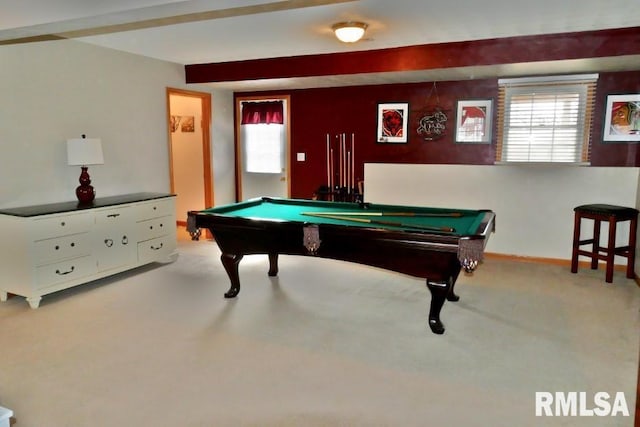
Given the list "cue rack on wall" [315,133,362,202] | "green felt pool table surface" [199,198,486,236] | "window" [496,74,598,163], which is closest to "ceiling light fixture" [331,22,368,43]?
"green felt pool table surface" [199,198,486,236]

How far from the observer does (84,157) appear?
172 inches

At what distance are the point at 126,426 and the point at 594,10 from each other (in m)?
4.08

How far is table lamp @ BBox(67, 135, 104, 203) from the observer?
14.2 feet

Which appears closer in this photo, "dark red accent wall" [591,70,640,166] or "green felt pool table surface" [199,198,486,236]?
"green felt pool table surface" [199,198,486,236]

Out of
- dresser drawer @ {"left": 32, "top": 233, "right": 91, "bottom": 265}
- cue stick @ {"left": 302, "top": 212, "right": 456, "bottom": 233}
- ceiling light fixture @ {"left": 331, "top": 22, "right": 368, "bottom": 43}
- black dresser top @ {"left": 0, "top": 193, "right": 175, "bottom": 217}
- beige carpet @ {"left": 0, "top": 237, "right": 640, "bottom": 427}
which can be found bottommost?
beige carpet @ {"left": 0, "top": 237, "right": 640, "bottom": 427}

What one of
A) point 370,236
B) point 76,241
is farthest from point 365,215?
point 76,241

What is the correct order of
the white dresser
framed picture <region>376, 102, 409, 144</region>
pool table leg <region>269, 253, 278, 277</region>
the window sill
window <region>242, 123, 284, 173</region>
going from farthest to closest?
window <region>242, 123, 284, 173</region> < framed picture <region>376, 102, 409, 144</region> < the window sill < pool table leg <region>269, 253, 278, 277</region> < the white dresser

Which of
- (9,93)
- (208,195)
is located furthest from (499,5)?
(208,195)

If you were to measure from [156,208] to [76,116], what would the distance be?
47.1 inches

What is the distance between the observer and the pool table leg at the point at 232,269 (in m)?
3.90

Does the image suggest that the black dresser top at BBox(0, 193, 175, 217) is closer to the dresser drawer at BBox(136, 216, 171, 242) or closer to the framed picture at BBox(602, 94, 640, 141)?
the dresser drawer at BBox(136, 216, 171, 242)

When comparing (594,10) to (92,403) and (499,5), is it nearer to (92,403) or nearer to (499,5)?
(499,5)

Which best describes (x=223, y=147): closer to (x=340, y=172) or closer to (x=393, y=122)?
(x=340, y=172)

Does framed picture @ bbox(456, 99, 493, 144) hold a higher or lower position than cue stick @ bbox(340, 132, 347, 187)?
higher
